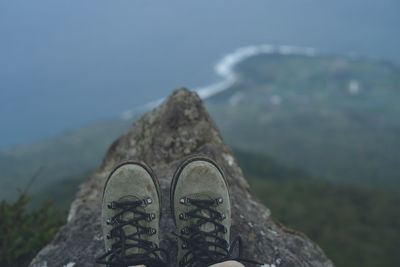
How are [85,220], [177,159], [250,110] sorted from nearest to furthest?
[85,220] → [177,159] → [250,110]

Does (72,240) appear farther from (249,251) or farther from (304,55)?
(304,55)

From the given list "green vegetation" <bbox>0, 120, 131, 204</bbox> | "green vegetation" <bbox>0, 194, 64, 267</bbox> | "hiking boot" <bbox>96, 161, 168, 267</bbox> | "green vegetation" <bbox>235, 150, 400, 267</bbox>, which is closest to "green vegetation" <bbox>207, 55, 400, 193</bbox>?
"green vegetation" <bbox>235, 150, 400, 267</bbox>

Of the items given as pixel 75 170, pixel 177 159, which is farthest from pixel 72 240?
pixel 75 170

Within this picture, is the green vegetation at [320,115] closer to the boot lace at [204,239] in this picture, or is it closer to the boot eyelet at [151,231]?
the boot lace at [204,239]

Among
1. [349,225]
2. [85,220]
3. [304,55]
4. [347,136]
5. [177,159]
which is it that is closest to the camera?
[85,220]

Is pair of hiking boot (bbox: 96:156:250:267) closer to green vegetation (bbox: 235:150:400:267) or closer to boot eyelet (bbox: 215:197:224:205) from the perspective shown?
boot eyelet (bbox: 215:197:224:205)

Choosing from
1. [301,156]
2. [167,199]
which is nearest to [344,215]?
→ [167,199]
